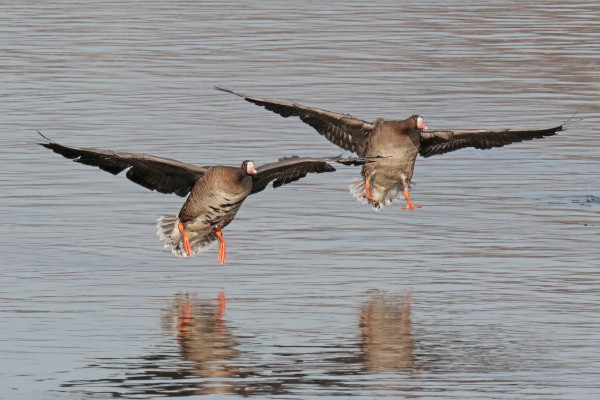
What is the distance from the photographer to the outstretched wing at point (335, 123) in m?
19.3

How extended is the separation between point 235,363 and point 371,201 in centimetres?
674

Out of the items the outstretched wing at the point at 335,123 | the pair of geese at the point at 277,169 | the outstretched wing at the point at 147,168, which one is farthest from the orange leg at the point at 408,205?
the outstretched wing at the point at 147,168

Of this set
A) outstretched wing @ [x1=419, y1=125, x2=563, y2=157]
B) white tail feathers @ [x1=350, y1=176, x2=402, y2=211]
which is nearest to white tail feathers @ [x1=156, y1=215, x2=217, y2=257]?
white tail feathers @ [x1=350, y1=176, x2=402, y2=211]

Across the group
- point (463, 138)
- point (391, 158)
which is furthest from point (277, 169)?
point (463, 138)

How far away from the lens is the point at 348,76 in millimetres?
31672

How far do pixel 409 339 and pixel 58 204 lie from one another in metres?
6.79

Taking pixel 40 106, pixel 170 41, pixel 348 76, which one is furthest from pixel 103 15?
pixel 40 106

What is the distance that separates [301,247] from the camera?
16.8 metres

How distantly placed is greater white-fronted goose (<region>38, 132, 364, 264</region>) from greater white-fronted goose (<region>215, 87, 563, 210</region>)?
2055 mm

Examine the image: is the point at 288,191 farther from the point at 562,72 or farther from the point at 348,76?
the point at 562,72

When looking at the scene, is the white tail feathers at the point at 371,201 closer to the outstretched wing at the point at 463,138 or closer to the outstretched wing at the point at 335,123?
the outstretched wing at the point at 335,123

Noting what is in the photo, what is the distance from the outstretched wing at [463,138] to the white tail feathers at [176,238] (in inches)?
142

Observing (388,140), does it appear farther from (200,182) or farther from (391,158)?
(200,182)

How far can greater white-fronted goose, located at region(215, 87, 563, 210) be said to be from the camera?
61.5ft
